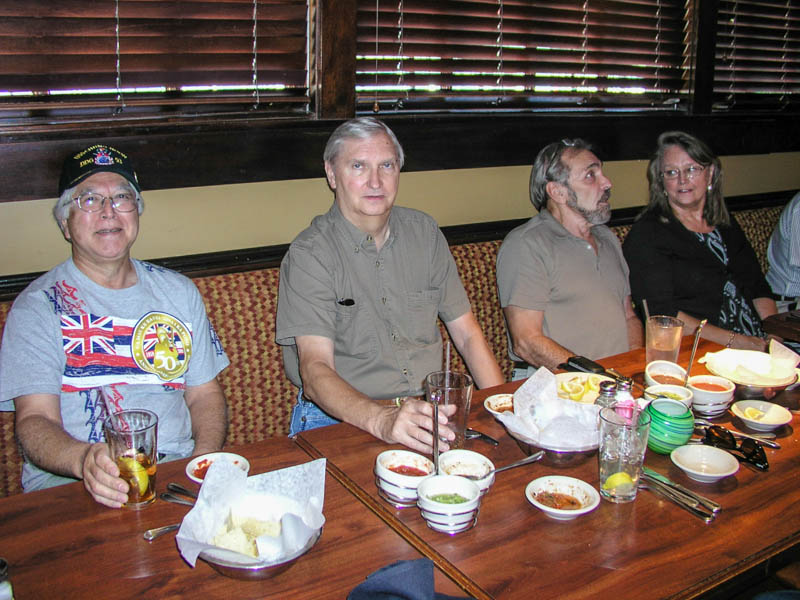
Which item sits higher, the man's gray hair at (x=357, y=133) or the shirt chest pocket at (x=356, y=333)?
the man's gray hair at (x=357, y=133)

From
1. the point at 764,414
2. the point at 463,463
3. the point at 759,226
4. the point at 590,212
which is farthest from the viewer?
the point at 759,226

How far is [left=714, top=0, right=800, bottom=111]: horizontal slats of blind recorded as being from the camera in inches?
153

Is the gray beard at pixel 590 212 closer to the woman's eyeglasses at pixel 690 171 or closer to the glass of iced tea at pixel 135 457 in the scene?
the woman's eyeglasses at pixel 690 171

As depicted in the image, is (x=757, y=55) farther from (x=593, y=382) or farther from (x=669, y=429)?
(x=669, y=429)

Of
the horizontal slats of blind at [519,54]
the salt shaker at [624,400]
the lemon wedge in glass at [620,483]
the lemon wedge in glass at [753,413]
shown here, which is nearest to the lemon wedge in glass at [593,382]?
the salt shaker at [624,400]

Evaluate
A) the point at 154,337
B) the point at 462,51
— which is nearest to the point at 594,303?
the point at 462,51

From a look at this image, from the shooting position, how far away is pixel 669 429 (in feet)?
5.34

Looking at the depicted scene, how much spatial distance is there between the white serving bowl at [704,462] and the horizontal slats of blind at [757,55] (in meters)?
2.85

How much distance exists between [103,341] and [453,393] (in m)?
0.96

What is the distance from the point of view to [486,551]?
128 cm

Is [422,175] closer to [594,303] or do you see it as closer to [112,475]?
[594,303]

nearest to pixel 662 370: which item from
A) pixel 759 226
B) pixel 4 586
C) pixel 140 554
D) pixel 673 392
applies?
pixel 673 392

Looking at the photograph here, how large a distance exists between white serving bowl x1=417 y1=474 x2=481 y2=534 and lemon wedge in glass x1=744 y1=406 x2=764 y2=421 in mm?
811

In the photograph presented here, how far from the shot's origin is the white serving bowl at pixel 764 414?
1760 mm
